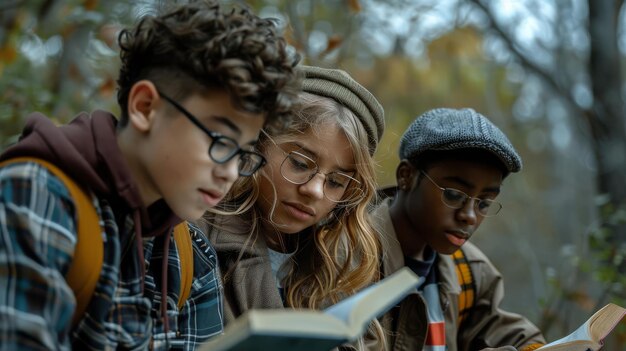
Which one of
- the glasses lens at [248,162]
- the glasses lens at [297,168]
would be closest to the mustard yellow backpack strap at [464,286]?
the glasses lens at [297,168]

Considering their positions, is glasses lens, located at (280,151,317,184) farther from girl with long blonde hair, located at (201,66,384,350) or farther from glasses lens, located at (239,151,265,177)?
glasses lens, located at (239,151,265,177)

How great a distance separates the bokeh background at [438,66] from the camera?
15.9ft

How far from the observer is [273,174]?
9.34 ft

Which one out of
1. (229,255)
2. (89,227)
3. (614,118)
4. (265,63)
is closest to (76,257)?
(89,227)

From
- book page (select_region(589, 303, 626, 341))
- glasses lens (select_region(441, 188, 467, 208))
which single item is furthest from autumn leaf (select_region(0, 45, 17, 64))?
book page (select_region(589, 303, 626, 341))

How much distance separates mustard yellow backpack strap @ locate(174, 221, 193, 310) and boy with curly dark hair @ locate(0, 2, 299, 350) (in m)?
0.10

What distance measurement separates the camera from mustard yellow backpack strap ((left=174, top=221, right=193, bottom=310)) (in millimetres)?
2305

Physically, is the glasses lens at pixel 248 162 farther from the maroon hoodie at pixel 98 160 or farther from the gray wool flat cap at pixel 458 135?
the gray wool flat cap at pixel 458 135

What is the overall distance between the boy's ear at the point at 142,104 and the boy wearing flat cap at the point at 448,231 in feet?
5.49

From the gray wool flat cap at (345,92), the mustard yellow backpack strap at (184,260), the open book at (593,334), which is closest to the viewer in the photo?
the mustard yellow backpack strap at (184,260)

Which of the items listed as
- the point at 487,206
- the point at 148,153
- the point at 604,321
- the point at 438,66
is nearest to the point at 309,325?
the point at 148,153

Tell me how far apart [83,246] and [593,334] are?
1.89m

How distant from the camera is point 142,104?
1.99 m

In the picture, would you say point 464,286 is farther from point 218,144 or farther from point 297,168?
point 218,144
